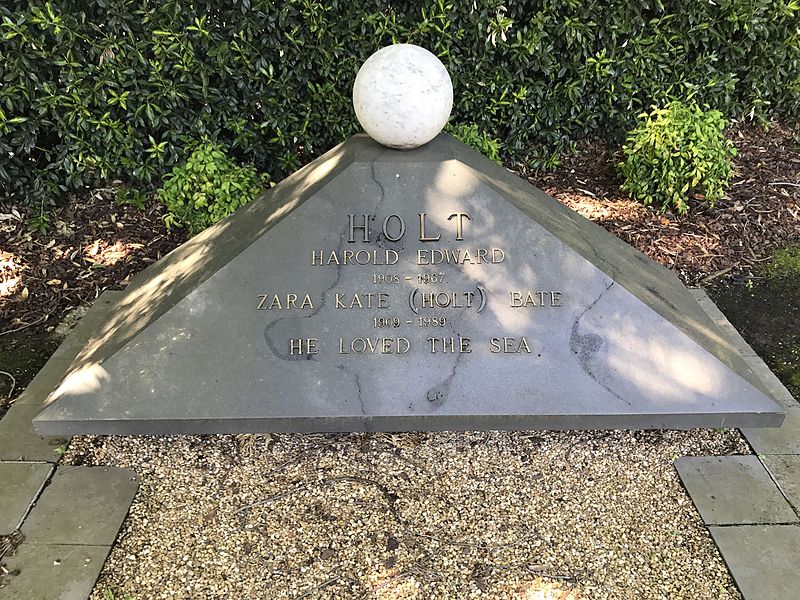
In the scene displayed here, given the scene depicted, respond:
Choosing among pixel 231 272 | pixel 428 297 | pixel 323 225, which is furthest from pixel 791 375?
pixel 231 272

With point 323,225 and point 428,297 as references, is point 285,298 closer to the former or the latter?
point 323,225

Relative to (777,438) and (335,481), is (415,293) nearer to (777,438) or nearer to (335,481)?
(335,481)

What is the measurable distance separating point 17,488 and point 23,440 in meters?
0.38

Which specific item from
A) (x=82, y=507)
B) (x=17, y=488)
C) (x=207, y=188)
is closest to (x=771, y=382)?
(x=82, y=507)

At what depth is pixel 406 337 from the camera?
3383 mm

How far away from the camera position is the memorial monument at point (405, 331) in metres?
3.28

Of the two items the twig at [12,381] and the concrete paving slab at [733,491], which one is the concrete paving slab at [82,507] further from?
the concrete paving slab at [733,491]

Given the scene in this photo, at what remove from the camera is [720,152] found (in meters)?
5.40

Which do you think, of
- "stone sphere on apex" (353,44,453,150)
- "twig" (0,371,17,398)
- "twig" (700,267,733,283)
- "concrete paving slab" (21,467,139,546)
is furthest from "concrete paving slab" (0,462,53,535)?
"twig" (700,267,733,283)

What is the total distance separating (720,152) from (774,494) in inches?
128

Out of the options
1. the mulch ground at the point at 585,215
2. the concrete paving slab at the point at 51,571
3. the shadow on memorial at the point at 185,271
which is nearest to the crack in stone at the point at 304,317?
the shadow on memorial at the point at 185,271

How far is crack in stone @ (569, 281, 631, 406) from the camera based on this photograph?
332 centimetres

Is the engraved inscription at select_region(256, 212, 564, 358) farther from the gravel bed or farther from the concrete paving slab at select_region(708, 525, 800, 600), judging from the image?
the concrete paving slab at select_region(708, 525, 800, 600)

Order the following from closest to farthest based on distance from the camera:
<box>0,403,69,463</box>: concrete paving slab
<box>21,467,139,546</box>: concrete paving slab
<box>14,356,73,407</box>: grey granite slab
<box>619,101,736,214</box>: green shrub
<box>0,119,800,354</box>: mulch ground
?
<box>21,467,139,546</box>: concrete paving slab → <box>0,403,69,463</box>: concrete paving slab → <box>14,356,73,407</box>: grey granite slab → <box>0,119,800,354</box>: mulch ground → <box>619,101,736,214</box>: green shrub
